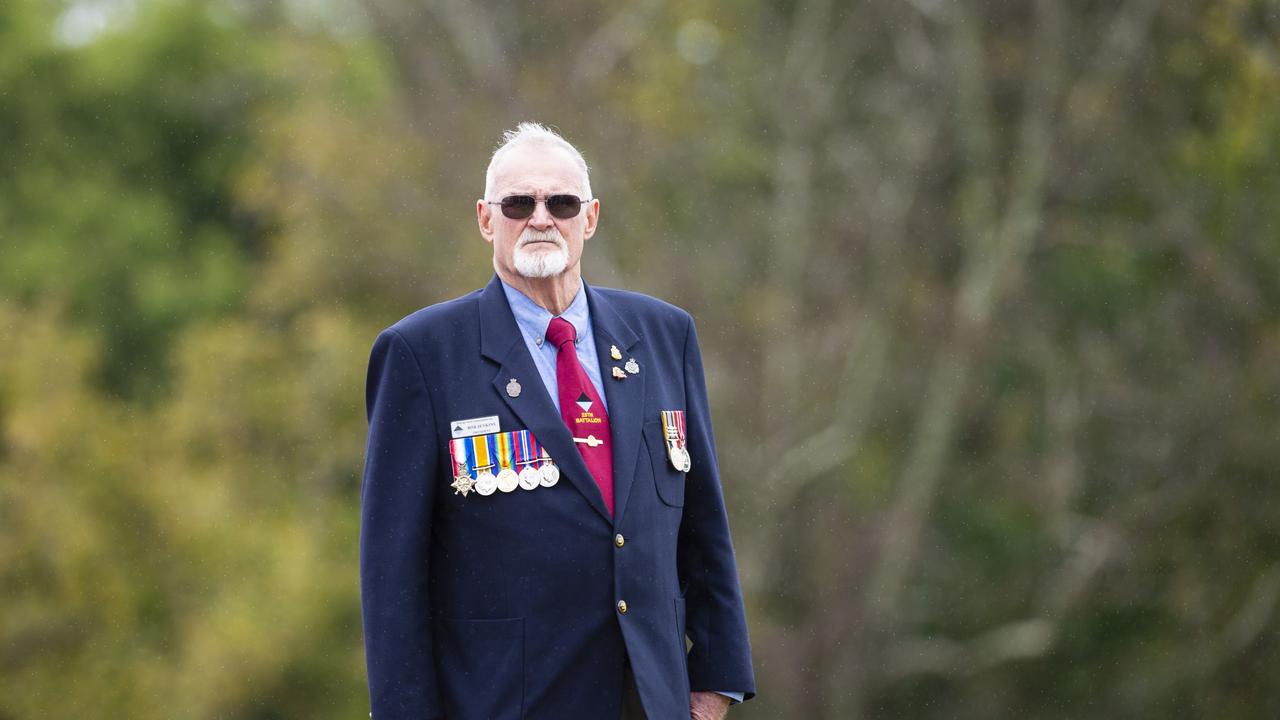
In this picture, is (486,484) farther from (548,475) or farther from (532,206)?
(532,206)

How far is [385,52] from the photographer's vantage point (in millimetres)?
16031

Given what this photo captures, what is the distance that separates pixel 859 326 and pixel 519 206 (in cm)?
1131

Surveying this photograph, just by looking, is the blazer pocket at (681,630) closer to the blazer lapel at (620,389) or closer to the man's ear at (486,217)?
the blazer lapel at (620,389)

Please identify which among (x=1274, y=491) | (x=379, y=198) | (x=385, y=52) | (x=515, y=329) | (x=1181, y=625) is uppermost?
(x=385, y=52)

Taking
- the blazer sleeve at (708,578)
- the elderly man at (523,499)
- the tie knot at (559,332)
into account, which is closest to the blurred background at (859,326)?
the blazer sleeve at (708,578)

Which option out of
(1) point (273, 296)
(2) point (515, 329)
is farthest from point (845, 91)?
(2) point (515, 329)

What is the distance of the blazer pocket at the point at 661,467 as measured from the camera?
3262 millimetres

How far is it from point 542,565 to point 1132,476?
1060cm

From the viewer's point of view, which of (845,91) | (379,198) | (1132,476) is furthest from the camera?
(379,198)

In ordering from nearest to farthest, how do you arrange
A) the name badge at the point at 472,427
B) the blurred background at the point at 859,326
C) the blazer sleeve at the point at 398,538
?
1. the blazer sleeve at the point at 398,538
2. the name badge at the point at 472,427
3. the blurred background at the point at 859,326

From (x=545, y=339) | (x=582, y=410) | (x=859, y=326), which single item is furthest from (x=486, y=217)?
(x=859, y=326)

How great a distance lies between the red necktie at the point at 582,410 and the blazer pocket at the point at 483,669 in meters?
0.32

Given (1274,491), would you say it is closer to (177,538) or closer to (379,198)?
(379,198)

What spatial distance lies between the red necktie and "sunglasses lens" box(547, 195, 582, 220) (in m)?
0.21
